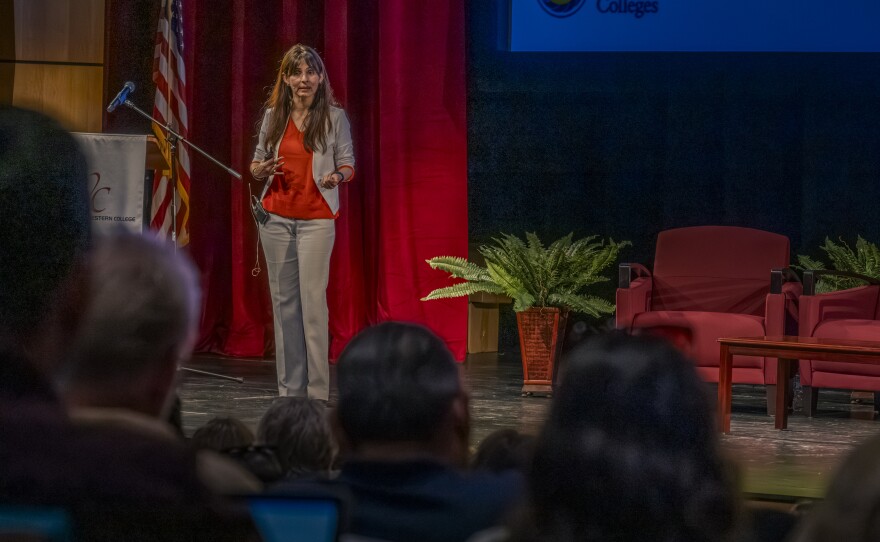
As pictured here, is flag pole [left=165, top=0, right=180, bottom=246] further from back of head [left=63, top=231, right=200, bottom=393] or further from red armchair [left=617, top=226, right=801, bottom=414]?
back of head [left=63, top=231, right=200, bottom=393]

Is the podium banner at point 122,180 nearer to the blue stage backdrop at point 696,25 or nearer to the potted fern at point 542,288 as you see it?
the potted fern at point 542,288

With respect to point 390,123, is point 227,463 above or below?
below

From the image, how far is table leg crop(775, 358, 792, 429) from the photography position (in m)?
4.96

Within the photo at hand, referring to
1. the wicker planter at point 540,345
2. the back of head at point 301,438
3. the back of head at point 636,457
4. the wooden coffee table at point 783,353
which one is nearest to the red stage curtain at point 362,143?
the wicker planter at point 540,345

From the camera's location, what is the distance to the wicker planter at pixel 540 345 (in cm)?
588

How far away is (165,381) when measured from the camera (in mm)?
1090

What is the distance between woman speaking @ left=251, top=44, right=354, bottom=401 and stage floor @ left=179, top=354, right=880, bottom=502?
32cm

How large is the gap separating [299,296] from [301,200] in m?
0.43

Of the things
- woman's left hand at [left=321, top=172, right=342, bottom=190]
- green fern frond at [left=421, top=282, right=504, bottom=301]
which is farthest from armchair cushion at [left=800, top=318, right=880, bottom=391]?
woman's left hand at [left=321, top=172, right=342, bottom=190]

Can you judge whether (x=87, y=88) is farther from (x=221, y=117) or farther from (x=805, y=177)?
(x=805, y=177)

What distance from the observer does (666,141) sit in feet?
24.2

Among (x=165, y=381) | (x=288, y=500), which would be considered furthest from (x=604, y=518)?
(x=165, y=381)

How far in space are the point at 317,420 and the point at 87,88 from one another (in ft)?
19.2

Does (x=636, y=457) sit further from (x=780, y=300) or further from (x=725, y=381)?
(x=780, y=300)
